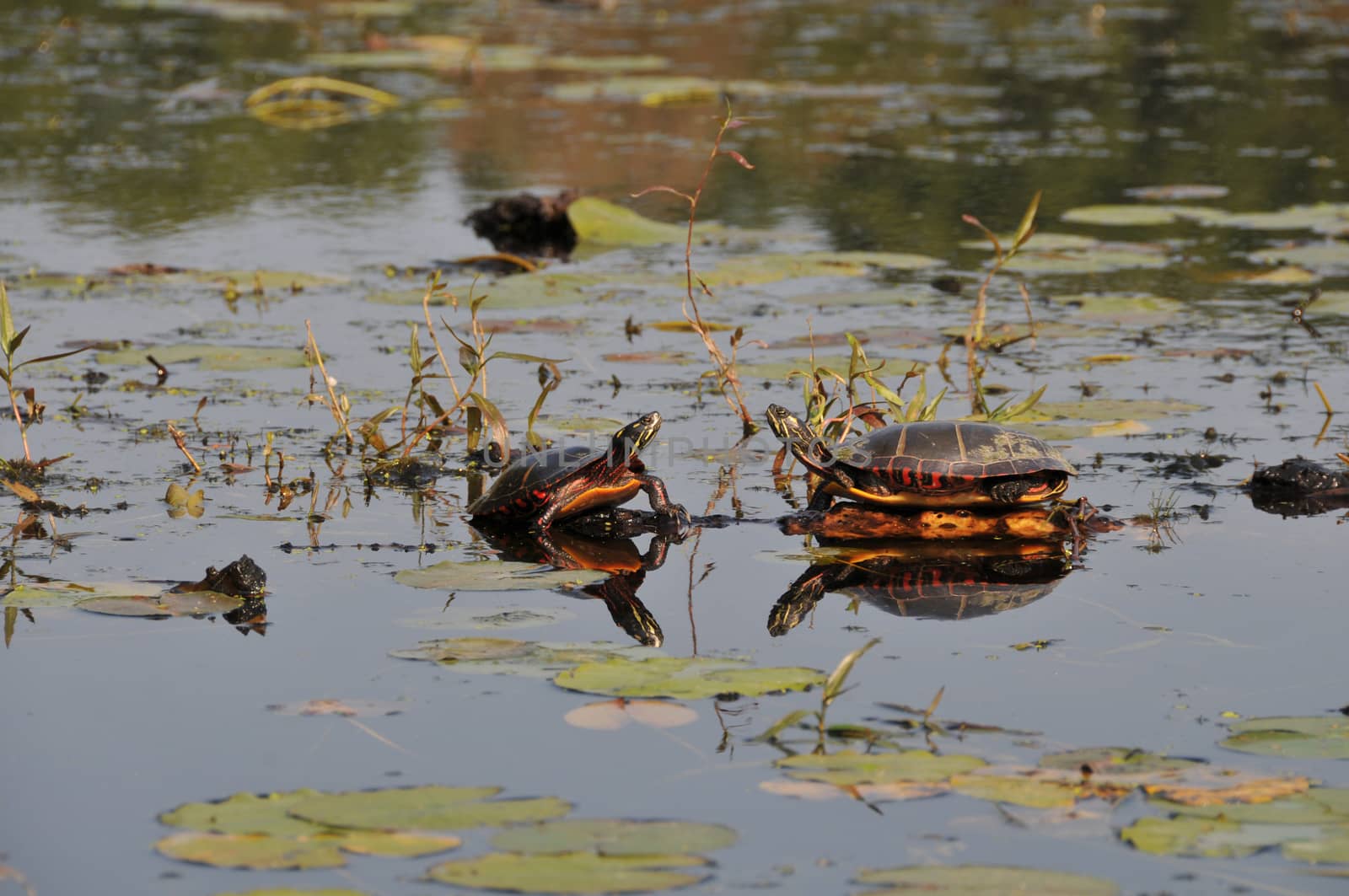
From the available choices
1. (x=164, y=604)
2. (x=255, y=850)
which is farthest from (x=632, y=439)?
(x=255, y=850)

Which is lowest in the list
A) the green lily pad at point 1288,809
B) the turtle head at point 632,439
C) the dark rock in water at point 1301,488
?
the green lily pad at point 1288,809

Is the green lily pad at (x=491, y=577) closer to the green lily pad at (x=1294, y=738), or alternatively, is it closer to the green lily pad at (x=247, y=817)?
the green lily pad at (x=247, y=817)

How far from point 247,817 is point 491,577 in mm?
1742

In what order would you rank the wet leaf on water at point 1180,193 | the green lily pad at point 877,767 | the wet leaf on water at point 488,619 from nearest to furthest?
the green lily pad at point 877,767
the wet leaf on water at point 488,619
the wet leaf on water at point 1180,193

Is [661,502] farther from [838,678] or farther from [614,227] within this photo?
[614,227]

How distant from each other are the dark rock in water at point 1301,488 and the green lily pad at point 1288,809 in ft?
8.56

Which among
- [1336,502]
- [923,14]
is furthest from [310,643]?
[923,14]

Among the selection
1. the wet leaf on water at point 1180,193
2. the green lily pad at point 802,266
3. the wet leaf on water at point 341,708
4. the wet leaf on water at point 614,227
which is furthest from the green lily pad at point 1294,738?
the wet leaf on water at point 1180,193

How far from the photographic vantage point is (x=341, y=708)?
4.19 m

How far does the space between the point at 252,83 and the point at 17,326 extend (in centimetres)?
1120

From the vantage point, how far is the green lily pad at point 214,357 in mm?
8086

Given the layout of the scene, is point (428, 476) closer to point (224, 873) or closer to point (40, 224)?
point (224, 873)

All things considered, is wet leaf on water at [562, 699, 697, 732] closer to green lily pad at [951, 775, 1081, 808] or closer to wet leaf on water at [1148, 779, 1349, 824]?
green lily pad at [951, 775, 1081, 808]

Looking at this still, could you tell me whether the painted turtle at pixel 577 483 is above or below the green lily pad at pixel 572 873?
above
